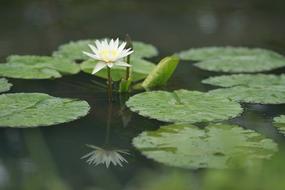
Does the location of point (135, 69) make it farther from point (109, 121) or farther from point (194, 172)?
point (194, 172)

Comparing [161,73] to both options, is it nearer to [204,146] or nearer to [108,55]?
[108,55]

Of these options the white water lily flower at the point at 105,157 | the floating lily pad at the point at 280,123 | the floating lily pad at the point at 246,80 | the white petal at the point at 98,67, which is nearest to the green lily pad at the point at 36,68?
the white petal at the point at 98,67

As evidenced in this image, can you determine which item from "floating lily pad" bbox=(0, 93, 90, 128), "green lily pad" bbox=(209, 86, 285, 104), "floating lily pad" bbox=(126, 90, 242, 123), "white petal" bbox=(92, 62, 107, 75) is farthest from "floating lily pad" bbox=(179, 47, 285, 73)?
"floating lily pad" bbox=(0, 93, 90, 128)

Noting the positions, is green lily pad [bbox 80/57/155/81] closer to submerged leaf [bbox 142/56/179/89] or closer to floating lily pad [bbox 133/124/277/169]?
submerged leaf [bbox 142/56/179/89]

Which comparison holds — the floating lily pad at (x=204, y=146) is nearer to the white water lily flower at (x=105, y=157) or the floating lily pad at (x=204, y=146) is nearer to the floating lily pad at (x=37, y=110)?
the white water lily flower at (x=105, y=157)

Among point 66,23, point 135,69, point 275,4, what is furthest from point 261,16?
point 135,69
